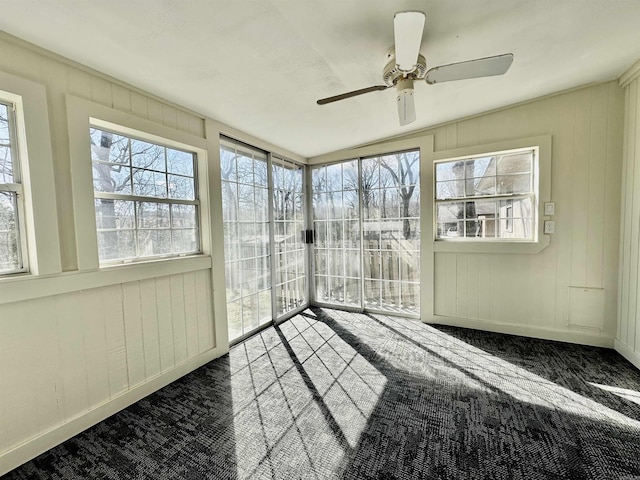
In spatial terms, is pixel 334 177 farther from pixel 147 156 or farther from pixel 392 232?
pixel 147 156

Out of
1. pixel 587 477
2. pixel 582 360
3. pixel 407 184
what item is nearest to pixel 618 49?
pixel 407 184

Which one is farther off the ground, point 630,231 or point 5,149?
point 5,149

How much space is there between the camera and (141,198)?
232 cm

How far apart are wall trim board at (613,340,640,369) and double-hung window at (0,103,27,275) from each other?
4737 millimetres

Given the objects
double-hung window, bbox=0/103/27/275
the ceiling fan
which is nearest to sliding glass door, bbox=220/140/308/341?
double-hung window, bbox=0/103/27/275

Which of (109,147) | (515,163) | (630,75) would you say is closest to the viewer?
(109,147)

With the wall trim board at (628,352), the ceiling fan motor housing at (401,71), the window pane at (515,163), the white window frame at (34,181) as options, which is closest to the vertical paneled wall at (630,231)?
the wall trim board at (628,352)

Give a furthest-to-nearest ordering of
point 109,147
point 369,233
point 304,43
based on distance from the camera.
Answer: point 369,233 → point 109,147 → point 304,43

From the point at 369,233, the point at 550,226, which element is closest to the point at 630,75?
the point at 550,226

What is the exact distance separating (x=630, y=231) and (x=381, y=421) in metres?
2.88

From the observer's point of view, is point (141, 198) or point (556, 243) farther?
point (556, 243)

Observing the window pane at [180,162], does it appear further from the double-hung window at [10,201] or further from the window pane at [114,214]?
the double-hung window at [10,201]

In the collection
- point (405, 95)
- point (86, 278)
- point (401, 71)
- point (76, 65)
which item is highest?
point (76, 65)

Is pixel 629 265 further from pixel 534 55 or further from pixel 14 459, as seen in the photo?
pixel 14 459
